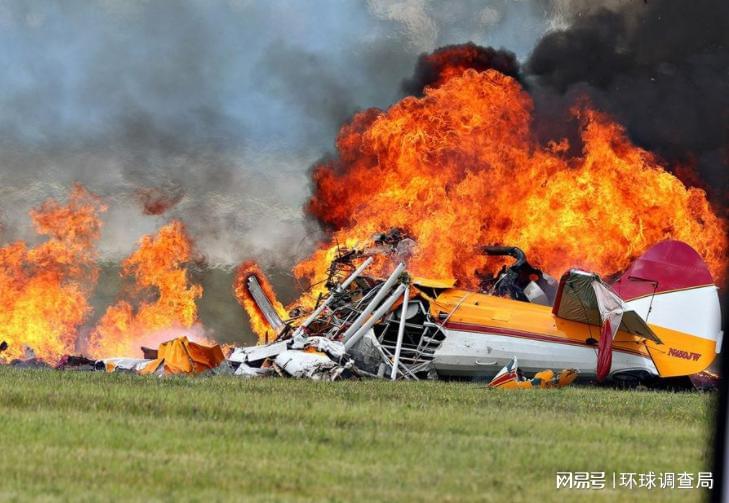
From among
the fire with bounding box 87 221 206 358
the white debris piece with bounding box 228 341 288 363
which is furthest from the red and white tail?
the fire with bounding box 87 221 206 358

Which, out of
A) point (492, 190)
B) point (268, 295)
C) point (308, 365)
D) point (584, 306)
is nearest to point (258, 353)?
point (308, 365)

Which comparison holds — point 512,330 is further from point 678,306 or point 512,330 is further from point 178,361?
point 178,361

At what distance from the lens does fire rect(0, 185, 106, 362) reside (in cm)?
3300

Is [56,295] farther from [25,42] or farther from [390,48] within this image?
[390,48]

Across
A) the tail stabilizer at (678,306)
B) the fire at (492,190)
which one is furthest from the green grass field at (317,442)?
the fire at (492,190)

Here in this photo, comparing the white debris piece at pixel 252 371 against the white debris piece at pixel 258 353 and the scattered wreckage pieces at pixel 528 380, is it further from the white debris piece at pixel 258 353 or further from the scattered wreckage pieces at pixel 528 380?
the scattered wreckage pieces at pixel 528 380

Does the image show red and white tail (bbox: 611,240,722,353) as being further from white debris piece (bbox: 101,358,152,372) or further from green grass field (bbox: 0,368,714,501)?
white debris piece (bbox: 101,358,152,372)

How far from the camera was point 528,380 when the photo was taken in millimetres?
24750

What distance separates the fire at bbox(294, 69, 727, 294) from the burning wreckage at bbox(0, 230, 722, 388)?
4972mm

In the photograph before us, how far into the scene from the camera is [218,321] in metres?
34.5

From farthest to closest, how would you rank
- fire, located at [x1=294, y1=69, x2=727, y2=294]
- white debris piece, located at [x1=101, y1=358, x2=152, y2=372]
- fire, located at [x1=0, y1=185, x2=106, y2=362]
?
fire, located at [x1=0, y1=185, x2=106, y2=362] < fire, located at [x1=294, y1=69, x2=727, y2=294] < white debris piece, located at [x1=101, y1=358, x2=152, y2=372]

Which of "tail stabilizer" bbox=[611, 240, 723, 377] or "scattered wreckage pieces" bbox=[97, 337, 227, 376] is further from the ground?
"tail stabilizer" bbox=[611, 240, 723, 377]

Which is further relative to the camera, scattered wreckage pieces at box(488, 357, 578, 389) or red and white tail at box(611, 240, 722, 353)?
red and white tail at box(611, 240, 722, 353)

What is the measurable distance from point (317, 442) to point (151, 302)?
818 inches
